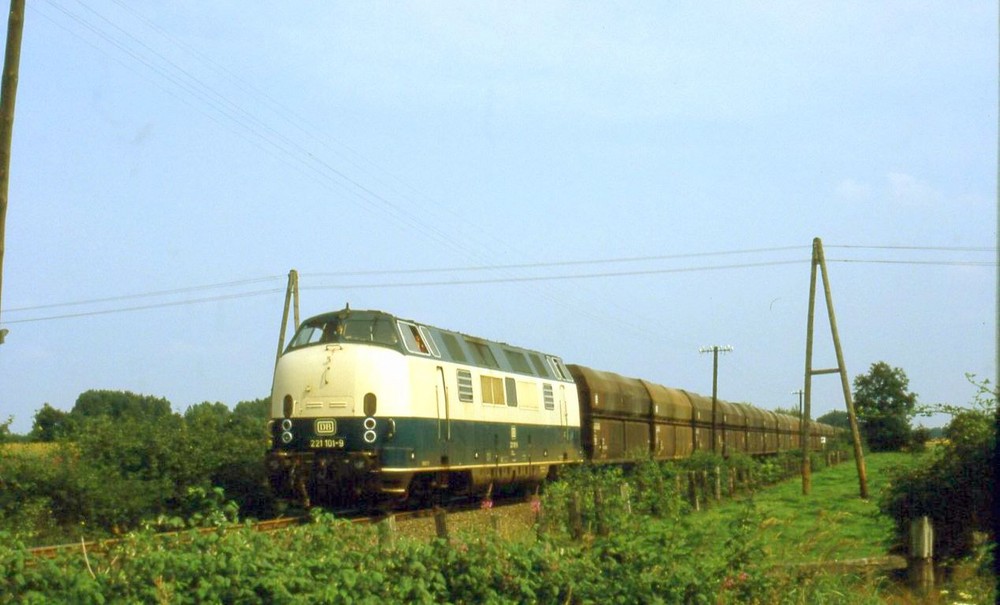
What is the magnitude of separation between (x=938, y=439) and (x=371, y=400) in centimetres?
930

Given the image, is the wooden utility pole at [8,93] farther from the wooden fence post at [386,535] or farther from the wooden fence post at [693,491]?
the wooden fence post at [693,491]

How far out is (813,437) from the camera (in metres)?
68.9

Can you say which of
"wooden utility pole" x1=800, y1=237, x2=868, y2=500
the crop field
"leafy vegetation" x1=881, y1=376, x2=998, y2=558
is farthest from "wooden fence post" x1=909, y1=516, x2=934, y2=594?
"wooden utility pole" x1=800, y1=237, x2=868, y2=500

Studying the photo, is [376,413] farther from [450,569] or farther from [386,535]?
[450,569]

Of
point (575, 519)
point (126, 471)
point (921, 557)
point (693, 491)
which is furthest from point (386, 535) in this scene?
point (693, 491)

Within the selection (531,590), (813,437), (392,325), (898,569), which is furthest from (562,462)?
(813,437)

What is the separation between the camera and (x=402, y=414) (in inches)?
739

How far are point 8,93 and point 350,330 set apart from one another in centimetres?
698

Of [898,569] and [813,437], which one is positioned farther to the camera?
[813,437]

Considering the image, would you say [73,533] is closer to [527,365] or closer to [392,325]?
[392,325]

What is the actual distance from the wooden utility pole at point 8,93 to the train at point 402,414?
209 inches

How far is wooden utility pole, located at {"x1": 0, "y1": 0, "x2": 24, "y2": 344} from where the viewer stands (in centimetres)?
1576

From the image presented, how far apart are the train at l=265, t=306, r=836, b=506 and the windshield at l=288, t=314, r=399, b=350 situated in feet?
0.08

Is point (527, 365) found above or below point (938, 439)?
above
